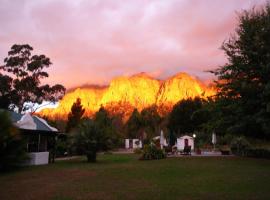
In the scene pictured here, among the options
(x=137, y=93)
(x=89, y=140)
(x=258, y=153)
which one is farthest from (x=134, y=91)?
(x=89, y=140)

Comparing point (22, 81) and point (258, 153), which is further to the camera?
point (22, 81)

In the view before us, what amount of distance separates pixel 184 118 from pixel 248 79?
46.2m

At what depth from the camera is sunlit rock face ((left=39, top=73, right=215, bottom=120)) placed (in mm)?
143750

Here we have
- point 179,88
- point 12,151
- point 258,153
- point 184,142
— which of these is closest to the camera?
point 12,151

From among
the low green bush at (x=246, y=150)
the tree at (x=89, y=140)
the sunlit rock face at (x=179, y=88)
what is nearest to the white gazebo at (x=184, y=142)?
the low green bush at (x=246, y=150)

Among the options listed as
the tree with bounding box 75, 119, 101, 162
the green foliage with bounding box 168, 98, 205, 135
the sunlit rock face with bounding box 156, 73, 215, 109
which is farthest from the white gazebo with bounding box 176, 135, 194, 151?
the sunlit rock face with bounding box 156, 73, 215, 109

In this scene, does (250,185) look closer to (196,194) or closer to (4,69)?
(196,194)

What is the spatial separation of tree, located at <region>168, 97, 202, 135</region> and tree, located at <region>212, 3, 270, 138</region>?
42.6 metres

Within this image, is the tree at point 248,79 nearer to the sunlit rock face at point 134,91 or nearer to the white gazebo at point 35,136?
the white gazebo at point 35,136

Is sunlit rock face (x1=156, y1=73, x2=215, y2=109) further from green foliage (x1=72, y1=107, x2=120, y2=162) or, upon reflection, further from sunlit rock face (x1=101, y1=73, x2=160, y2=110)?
green foliage (x1=72, y1=107, x2=120, y2=162)

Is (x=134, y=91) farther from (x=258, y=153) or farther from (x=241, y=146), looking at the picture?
(x=258, y=153)

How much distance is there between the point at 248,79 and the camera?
1955cm

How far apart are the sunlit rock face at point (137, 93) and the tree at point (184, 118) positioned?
226ft

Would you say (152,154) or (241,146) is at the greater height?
(241,146)
